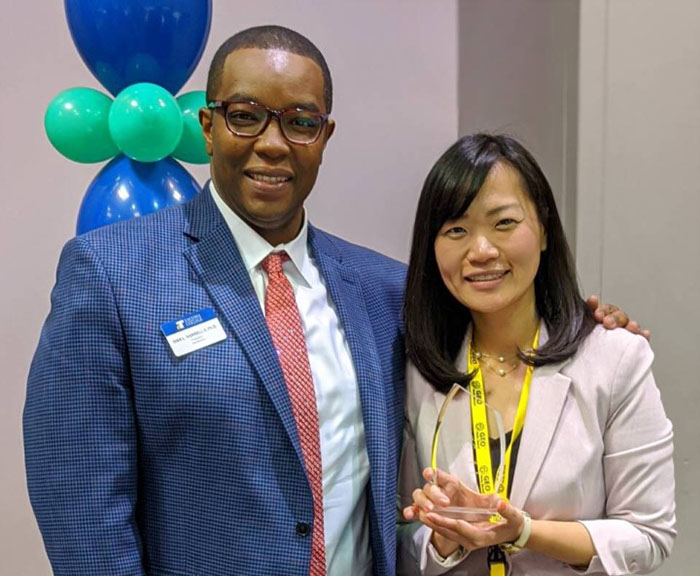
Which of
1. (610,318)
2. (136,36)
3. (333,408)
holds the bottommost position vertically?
(333,408)

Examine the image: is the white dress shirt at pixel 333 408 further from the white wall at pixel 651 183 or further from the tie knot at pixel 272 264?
the white wall at pixel 651 183

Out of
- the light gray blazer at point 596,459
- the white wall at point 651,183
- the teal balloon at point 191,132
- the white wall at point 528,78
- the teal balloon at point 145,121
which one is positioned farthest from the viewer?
the white wall at point 528,78

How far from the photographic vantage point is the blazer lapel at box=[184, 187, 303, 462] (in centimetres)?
129

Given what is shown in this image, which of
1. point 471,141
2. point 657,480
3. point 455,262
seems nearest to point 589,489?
point 657,480

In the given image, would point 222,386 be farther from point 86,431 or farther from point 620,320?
point 620,320

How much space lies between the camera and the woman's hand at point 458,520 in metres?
1.29

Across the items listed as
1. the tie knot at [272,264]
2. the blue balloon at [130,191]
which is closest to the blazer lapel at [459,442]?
the tie knot at [272,264]

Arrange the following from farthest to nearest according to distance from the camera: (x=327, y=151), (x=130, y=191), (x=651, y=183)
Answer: (x=327, y=151)
(x=651, y=183)
(x=130, y=191)

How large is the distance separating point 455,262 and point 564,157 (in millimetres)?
1054

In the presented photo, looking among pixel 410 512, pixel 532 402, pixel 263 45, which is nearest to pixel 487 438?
pixel 532 402

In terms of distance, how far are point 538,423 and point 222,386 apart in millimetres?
623

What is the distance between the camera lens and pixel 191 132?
6.24 feet

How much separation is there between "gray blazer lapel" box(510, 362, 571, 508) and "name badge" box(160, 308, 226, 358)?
2.04 feet

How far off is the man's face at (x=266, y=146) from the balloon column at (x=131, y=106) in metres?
0.38
